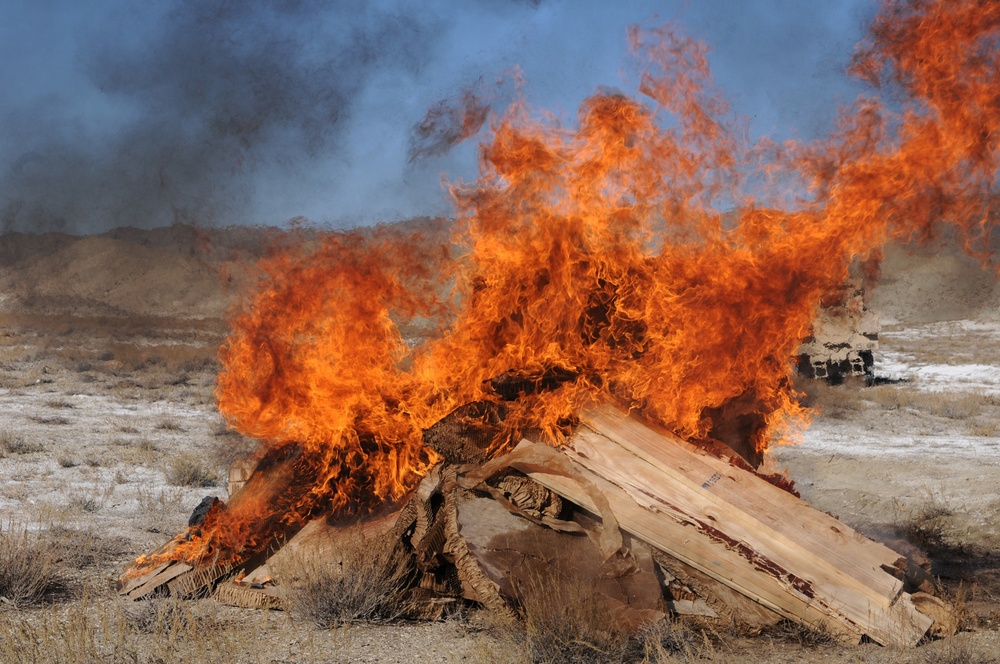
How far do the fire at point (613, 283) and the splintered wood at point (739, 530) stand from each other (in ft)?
0.99

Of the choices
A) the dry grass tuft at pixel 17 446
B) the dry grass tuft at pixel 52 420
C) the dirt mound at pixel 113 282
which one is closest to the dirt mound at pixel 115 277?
the dirt mound at pixel 113 282

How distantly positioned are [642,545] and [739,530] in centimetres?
61

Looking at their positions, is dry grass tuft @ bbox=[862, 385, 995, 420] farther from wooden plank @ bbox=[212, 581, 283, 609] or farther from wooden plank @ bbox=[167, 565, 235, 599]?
wooden plank @ bbox=[167, 565, 235, 599]

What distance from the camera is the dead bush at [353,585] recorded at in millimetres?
Result: 5297

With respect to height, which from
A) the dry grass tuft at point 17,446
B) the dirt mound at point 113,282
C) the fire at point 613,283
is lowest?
the dry grass tuft at point 17,446

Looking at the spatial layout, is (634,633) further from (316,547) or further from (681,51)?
(681,51)

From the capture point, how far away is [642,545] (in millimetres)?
5469

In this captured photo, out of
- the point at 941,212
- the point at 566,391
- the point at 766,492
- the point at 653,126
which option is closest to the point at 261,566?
the point at 566,391

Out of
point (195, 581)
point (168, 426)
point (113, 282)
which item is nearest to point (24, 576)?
point (195, 581)

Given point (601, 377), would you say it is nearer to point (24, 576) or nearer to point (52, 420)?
point (24, 576)

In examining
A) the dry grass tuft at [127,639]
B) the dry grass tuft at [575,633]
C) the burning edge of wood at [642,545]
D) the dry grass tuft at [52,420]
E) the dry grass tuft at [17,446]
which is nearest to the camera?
the dry grass tuft at [127,639]

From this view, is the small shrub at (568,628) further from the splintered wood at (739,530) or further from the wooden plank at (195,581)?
the wooden plank at (195,581)

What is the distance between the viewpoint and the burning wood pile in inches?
208

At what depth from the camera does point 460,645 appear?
494cm
